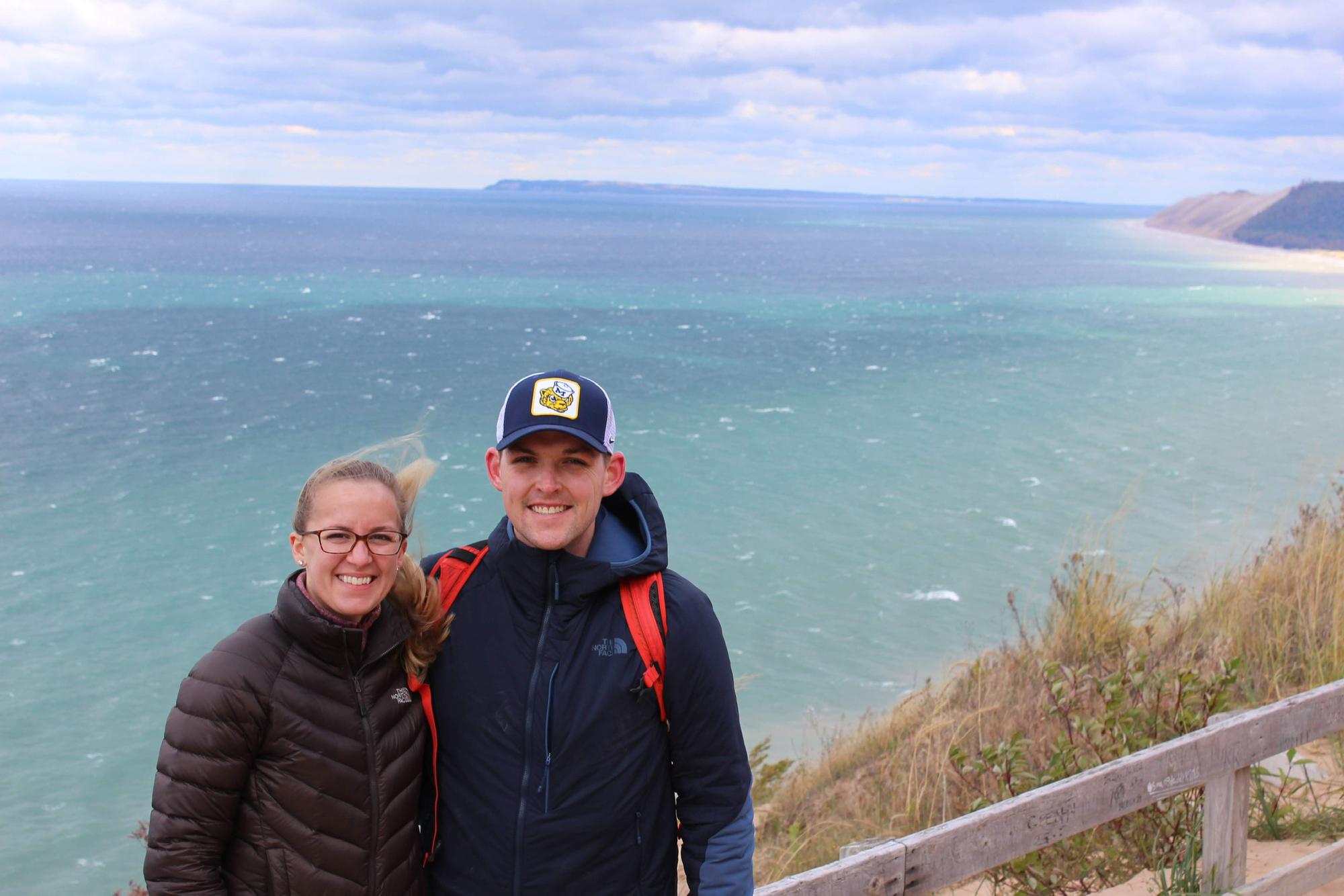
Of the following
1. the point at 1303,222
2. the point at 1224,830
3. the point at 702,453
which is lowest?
the point at 702,453

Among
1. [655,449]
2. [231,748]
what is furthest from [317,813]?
[655,449]

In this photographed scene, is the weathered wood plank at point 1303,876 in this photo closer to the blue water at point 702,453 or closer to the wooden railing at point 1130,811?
the wooden railing at point 1130,811

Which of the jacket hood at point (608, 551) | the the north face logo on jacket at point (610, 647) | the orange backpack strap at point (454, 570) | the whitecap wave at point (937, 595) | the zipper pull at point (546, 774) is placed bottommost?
the whitecap wave at point (937, 595)

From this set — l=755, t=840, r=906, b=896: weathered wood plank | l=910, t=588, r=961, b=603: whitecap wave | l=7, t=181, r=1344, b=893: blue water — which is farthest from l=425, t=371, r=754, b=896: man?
l=910, t=588, r=961, b=603: whitecap wave

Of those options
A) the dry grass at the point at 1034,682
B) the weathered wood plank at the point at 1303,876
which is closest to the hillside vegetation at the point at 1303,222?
the dry grass at the point at 1034,682

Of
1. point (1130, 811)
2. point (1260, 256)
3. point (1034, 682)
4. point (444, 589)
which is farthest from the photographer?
point (1260, 256)

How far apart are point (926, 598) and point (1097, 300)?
144 ft

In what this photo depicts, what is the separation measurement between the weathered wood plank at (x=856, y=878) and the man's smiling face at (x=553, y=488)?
0.95 metres

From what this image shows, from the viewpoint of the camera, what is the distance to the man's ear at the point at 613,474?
2488mm

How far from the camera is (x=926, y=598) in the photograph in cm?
1392

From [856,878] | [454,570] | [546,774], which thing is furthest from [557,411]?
[856,878]

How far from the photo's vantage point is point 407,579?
235 centimetres

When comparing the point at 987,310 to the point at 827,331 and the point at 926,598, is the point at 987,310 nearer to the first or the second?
the point at 827,331

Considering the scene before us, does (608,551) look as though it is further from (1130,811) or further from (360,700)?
(1130,811)
